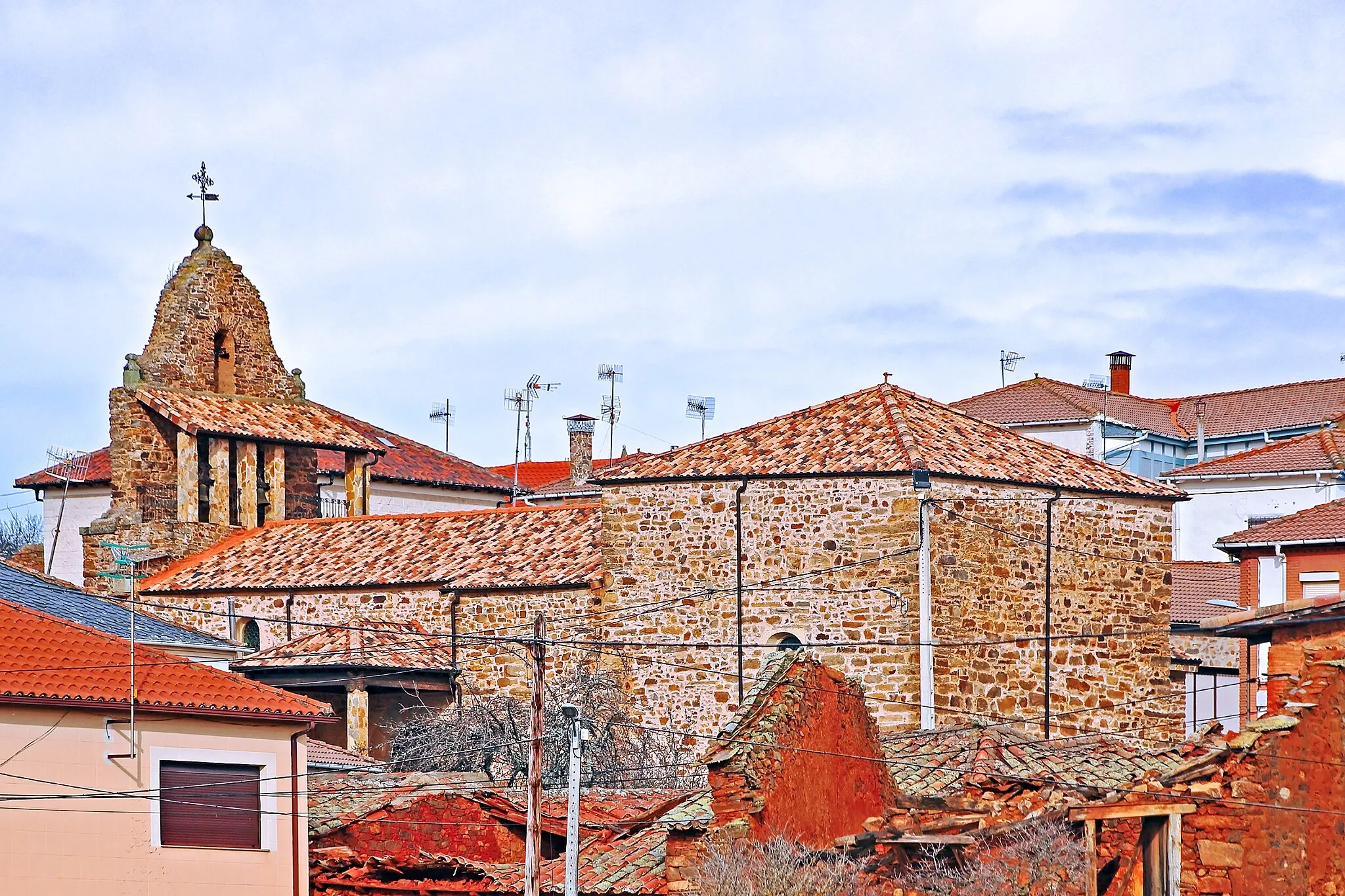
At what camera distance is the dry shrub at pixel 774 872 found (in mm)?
19656

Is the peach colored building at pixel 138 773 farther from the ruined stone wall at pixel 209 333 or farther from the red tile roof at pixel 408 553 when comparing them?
the ruined stone wall at pixel 209 333

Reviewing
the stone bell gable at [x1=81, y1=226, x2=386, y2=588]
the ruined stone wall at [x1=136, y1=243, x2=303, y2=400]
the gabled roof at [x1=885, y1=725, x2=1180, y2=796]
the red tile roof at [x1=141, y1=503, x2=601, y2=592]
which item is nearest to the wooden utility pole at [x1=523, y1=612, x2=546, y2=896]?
the gabled roof at [x1=885, y1=725, x2=1180, y2=796]

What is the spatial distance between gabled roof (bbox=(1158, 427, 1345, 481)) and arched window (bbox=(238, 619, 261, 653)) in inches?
997

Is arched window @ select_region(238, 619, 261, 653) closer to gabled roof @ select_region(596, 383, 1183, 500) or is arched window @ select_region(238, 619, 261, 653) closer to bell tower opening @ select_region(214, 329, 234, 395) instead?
bell tower opening @ select_region(214, 329, 234, 395)

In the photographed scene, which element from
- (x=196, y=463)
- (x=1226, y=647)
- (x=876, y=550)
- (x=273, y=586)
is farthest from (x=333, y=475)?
(x=876, y=550)

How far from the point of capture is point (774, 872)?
65.1ft

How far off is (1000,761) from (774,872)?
22.6 feet

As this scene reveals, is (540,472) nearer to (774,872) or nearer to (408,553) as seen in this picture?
(408,553)

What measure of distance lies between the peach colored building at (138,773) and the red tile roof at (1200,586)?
25188 mm

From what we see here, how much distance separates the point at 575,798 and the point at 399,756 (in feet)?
41.3

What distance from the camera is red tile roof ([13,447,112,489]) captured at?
182 feet

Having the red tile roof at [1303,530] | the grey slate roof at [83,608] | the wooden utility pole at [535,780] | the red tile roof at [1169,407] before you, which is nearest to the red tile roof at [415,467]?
the red tile roof at [1169,407]

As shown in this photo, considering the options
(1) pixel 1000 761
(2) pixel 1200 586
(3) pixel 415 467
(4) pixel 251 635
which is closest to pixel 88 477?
(3) pixel 415 467

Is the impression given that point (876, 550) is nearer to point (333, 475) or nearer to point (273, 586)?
point (273, 586)
